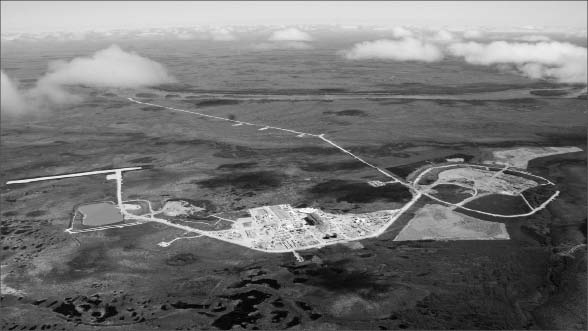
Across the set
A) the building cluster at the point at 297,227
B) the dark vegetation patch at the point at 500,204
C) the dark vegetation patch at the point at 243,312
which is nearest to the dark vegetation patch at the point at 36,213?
the building cluster at the point at 297,227

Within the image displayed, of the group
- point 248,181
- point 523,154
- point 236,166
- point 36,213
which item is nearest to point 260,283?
point 248,181

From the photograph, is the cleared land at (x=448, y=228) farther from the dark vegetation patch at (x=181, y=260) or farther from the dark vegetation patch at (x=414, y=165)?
the dark vegetation patch at (x=181, y=260)

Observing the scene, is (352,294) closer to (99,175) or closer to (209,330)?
(209,330)

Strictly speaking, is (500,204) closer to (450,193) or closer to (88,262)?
(450,193)

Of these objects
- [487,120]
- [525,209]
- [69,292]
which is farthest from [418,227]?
[487,120]

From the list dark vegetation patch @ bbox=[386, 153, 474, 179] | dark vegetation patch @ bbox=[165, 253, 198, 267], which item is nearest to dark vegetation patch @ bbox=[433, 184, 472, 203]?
dark vegetation patch @ bbox=[386, 153, 474, 179]

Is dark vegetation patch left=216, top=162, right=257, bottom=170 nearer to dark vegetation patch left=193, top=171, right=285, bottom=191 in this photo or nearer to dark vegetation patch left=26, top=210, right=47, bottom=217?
dark vegetation patch left=193, top=171, right=285, bottom=191
